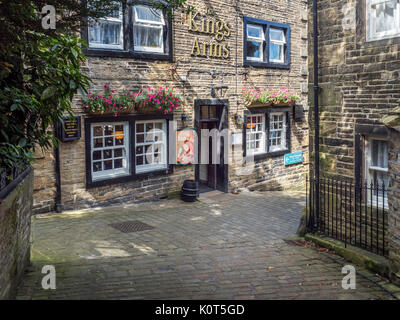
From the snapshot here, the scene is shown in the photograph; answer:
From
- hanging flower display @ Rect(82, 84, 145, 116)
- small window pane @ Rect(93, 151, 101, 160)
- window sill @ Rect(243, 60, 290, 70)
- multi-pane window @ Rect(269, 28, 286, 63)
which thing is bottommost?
small window pane @ Rect(93, 151, 101, 160)

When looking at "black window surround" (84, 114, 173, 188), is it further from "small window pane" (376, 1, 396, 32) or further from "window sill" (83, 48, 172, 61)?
"small window pane" (376, 1, 396, 32)

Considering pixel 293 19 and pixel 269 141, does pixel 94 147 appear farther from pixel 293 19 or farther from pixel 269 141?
pixel 293 19

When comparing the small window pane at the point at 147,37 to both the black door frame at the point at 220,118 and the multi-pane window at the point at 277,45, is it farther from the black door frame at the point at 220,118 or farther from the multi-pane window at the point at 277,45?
the multi-pane window at the point at 277,45

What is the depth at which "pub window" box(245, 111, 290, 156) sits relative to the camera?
1543 cm

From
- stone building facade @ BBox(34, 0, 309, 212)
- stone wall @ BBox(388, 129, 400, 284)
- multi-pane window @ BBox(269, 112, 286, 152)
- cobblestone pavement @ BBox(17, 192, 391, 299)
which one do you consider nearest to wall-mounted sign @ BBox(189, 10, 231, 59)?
stone building facade @ BBox(34, 0, 309, 212)

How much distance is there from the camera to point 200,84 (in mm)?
13352

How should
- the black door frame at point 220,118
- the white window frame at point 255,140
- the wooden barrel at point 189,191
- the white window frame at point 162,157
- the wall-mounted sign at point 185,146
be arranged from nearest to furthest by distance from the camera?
the white window frame at point 162,157
the wooden barrel at point 189,191
the wall-mounted sign at point 185,146
the black door frame at point 220,118
the white window frame at point 255,140

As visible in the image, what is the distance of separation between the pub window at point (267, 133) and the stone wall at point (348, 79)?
614 centimetres

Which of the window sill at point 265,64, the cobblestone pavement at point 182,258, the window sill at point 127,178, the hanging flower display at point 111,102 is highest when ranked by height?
the window sill at point 265,64

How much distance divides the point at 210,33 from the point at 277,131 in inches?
195

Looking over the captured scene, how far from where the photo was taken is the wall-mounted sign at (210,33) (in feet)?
42.9

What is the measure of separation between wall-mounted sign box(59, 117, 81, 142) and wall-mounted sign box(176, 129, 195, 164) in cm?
328

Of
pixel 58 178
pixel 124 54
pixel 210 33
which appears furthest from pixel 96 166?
pixel 210 33

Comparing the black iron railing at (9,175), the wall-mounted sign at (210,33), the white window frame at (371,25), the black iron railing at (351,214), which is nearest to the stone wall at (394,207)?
the black iron railing at (351,214)
